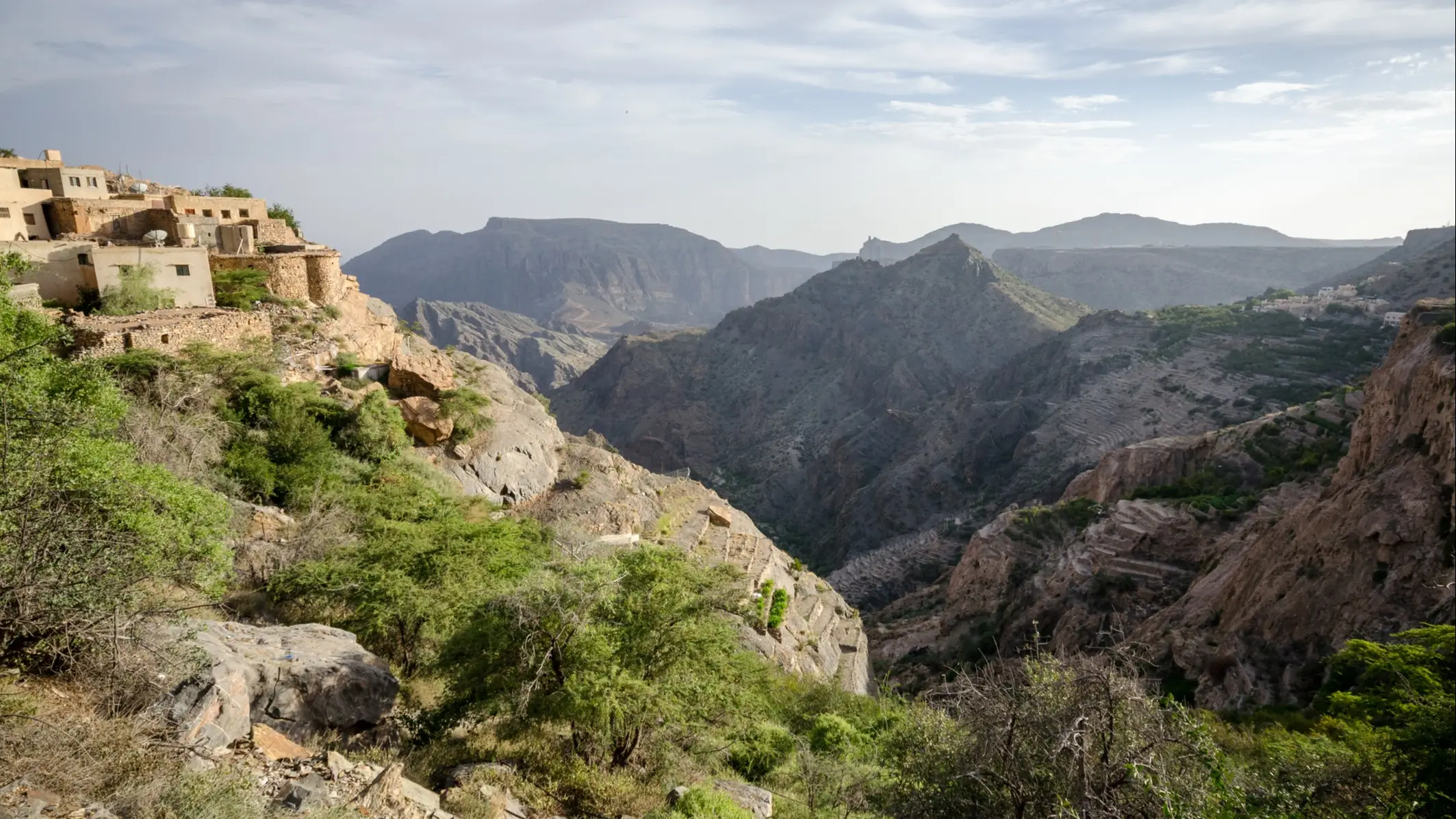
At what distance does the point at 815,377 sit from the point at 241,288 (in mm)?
92840

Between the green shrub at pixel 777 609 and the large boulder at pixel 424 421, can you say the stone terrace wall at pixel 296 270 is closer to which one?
the large boulder at pixel 424 421

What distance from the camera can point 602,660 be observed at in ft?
34.6

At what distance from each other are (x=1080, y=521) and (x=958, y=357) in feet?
226

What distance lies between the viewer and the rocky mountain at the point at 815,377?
8731 centimetres

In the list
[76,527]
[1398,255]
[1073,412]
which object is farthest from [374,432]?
[1398,255]

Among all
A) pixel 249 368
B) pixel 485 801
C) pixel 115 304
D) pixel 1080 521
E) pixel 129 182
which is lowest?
pixel 1080 521

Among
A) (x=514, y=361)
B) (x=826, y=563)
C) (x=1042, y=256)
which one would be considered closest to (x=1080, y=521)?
(x=826, y=563)

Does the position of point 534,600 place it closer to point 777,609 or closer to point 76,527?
point 76,527

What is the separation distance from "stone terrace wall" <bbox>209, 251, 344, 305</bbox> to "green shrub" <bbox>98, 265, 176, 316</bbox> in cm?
304

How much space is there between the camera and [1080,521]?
36938 millimetres

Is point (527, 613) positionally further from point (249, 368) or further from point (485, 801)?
point (249, 368)

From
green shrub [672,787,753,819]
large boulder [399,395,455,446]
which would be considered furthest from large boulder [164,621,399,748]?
large boulder [399,395,455,446]

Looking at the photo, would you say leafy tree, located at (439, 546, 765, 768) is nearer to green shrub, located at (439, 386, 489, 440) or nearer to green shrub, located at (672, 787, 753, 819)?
green shrub, located at (672, 787, 753, 819)

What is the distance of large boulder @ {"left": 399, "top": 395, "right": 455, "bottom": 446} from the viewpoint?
2228 centimetres
